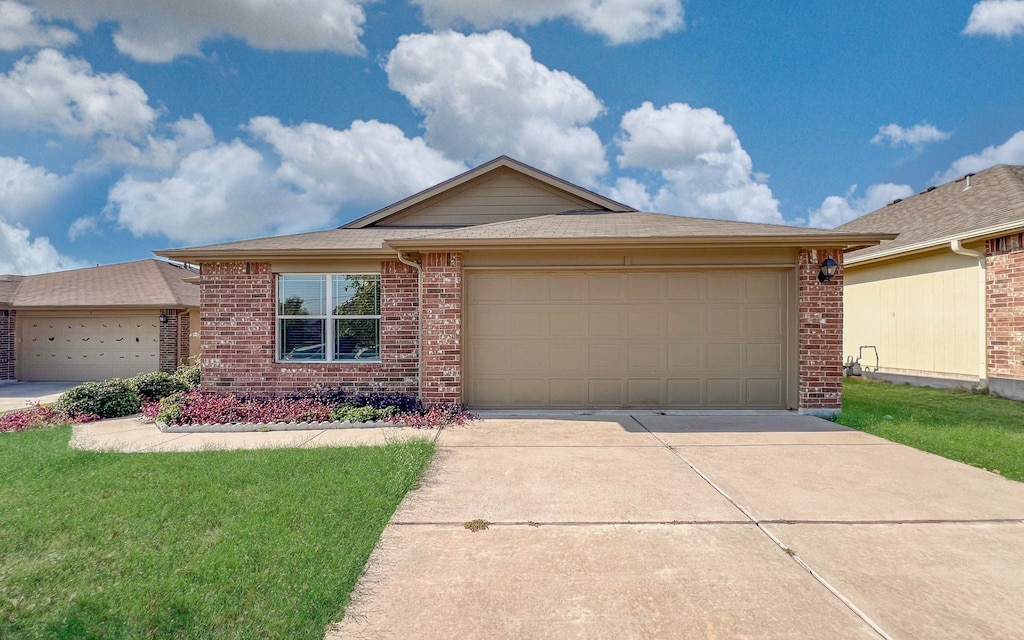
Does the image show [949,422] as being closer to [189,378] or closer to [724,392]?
[724,392]

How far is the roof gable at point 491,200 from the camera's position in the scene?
1094cm

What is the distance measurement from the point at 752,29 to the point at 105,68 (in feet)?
58.9

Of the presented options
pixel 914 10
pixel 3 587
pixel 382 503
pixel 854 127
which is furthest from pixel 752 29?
pixel 3 587

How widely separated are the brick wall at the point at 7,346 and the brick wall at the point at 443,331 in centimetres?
1554

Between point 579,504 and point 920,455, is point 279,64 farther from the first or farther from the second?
point 920,455

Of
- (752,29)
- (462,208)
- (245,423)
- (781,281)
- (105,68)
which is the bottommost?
(245,423)

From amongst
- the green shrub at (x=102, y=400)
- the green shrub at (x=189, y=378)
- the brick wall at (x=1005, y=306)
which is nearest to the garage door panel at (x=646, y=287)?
the brick wall at (x=1005, y=306)

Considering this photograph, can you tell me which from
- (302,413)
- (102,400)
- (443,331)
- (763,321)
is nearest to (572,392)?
(443,331)

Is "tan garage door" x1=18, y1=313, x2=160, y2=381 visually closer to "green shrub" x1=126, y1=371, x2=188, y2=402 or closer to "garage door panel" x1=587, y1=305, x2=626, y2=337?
"green shrub" x1=126, y1=371, x2=188, y2=402

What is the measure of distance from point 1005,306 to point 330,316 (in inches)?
503

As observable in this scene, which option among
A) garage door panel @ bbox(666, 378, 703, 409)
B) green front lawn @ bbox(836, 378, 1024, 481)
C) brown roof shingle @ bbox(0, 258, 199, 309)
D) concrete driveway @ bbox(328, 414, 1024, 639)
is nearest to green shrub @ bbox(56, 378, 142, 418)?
brown roof shingle @ bbox(0, 258, 199, 309)

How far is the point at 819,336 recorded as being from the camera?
7.63m

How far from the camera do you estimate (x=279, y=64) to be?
52.6 ft

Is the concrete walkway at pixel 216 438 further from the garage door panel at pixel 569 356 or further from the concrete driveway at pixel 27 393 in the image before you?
the concrete driveway at pixel 27 393
